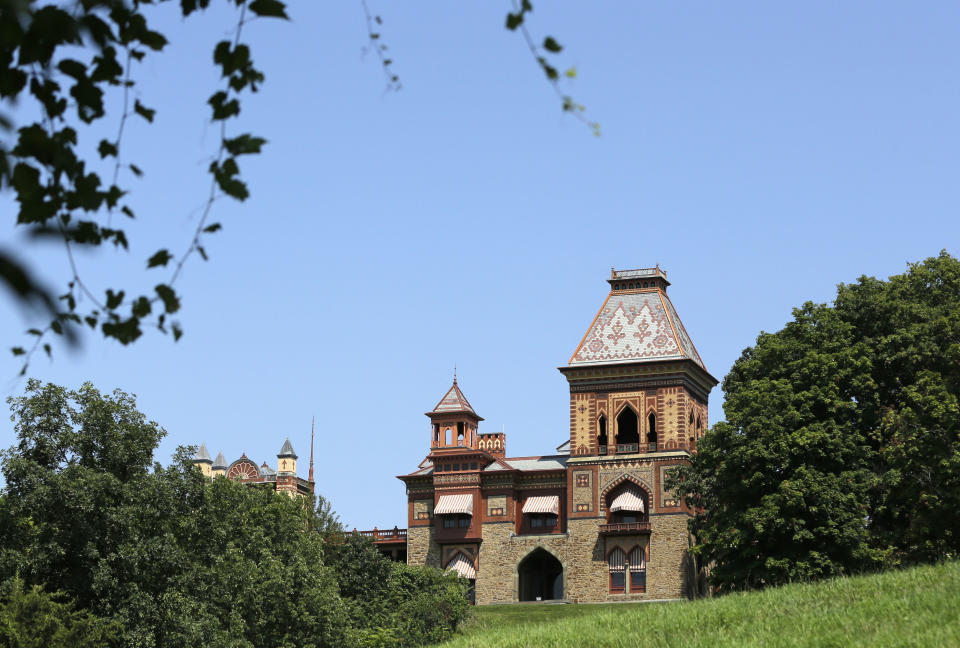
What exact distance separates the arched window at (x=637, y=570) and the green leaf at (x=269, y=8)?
64.9m

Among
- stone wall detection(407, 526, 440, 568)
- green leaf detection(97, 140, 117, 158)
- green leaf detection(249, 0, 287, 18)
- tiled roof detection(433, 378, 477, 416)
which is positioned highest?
tiled roof detection(433, 378, 477, 416)

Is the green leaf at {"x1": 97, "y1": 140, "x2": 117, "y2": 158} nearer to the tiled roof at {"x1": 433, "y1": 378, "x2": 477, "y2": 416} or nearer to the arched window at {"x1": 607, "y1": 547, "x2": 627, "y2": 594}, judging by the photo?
the arched window at {"x1": 607, "y1": 547, "x2": 627, "y2": 594}

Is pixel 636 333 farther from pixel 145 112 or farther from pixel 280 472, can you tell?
pixel 145 112

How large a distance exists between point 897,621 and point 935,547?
18804 mm

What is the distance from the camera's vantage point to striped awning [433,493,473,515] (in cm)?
7369

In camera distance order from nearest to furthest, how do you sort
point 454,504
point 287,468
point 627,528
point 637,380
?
point 627,528, point 637,380, point 454,504, point 287,468

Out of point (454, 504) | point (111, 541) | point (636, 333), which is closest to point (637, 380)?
point (636, 333)

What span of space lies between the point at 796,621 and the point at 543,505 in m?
46.2

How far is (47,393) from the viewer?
38.5 metres

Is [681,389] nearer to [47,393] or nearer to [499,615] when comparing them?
[499,615]

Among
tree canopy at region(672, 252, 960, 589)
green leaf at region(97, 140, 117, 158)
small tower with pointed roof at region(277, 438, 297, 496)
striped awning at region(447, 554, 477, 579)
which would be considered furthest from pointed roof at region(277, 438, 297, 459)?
green leaf at region(97, 140, 117, 158)

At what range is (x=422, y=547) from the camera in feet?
247

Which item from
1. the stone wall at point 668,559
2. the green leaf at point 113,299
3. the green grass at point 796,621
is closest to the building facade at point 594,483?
the stone wall at point 668,559

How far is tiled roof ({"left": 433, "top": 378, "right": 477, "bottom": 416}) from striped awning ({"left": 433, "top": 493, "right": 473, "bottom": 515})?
5233 mm
